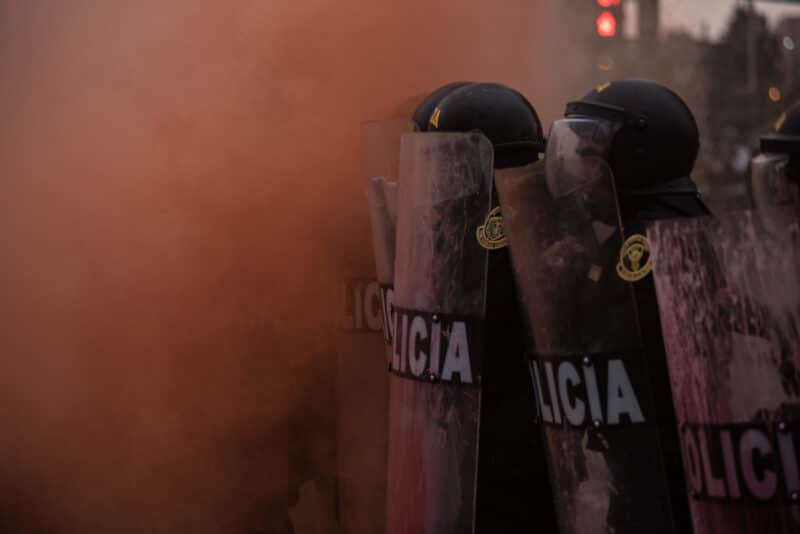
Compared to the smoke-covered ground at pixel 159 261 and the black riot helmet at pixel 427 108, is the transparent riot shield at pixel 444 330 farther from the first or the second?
the smoke-covered ground at pixel 159 261

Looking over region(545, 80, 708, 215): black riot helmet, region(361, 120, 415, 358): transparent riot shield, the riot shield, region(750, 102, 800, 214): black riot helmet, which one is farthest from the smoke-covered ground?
the riot shield

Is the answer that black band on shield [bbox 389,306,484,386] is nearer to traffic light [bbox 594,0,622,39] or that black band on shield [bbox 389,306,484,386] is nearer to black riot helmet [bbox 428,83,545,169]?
black riot helmet [bbox 428,83,545,169]

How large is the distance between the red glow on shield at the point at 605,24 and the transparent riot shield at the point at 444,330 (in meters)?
10.2

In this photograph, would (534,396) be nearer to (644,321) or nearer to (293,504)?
(644,321)

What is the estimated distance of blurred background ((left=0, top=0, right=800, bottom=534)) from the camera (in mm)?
5223

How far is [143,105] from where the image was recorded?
548 centimetres

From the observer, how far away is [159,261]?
543 cm

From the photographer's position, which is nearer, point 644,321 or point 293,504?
point 644,321

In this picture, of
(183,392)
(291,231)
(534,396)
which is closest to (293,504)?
(183,392)

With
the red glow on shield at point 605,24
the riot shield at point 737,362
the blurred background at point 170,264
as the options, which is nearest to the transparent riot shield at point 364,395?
the blurred background at point 170,264

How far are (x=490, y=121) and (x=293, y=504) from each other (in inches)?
87.5

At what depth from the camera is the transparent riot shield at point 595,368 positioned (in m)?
2.72

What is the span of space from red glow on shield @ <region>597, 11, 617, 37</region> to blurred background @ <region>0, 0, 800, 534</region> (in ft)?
25.5

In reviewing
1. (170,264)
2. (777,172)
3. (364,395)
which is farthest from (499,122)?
(170,264)
